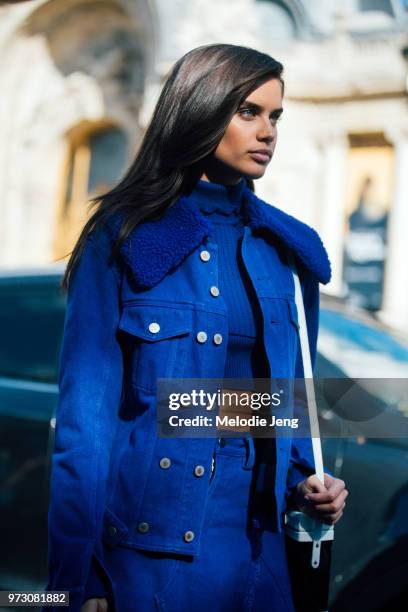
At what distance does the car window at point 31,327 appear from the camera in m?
3.37

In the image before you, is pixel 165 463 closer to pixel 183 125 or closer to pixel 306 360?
pixel 306 360

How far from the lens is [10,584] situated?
9.73ft

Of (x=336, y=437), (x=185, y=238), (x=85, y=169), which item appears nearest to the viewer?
(x=185, y=238)

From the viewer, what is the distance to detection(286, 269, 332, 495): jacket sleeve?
1.68 m

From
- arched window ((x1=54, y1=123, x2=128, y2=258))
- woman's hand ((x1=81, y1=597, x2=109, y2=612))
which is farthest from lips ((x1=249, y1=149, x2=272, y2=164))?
arched window ((x1=54, y1=123, x2=128, y2=258))

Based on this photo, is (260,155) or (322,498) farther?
(260,155)

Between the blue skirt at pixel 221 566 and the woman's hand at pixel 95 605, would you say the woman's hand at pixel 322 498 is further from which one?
the woman's hand at pixel 95 605

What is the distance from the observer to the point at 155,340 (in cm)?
153

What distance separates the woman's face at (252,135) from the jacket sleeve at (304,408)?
284mm

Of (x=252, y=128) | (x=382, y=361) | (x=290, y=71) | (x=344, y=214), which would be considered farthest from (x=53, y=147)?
(x=252, y=128)

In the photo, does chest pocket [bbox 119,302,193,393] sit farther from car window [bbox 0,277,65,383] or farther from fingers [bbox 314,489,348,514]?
car window [bbox 0,277,65,383]

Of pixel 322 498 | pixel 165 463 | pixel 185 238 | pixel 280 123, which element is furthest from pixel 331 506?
pixel 280 123

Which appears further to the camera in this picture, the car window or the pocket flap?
the car window

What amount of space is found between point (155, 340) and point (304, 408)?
0.39 metres
